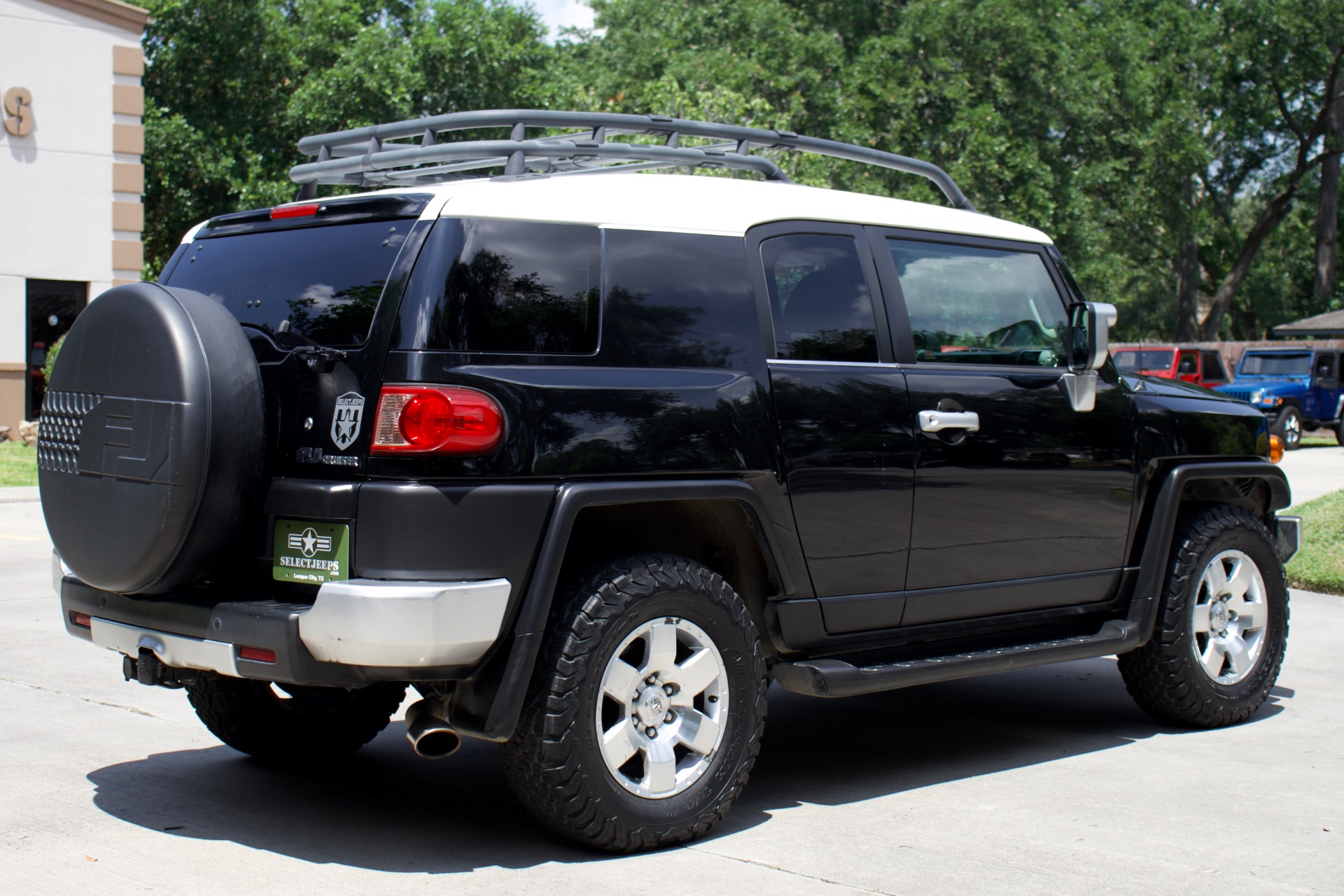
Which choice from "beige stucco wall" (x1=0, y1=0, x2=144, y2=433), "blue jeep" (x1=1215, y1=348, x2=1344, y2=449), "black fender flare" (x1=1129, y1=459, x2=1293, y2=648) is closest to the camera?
"black fender flare" (x1=1129, y1=459, x2=1293, y2=648)

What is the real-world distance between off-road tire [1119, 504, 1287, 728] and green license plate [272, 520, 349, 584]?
3576 millimetres

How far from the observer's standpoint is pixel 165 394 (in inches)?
159

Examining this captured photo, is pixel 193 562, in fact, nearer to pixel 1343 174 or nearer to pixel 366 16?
pixel 366 16

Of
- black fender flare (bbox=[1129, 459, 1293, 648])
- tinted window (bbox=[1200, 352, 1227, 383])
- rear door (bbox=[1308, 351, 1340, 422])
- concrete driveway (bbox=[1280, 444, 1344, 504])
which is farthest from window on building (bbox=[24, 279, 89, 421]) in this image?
rear door (bbox=[1308, 351, 1340, 422])

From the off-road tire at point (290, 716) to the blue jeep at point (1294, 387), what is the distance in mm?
24661

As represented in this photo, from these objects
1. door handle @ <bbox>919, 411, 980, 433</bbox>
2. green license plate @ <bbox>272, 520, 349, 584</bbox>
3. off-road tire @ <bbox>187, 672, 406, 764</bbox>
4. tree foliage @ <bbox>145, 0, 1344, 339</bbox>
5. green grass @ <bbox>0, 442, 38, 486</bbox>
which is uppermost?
tree foliage @ <bbox>145, 0, 1344, 339</bbox>

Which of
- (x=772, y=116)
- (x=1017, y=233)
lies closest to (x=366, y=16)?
(x=772, y=116)

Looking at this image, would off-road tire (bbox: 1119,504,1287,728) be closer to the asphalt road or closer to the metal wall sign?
the asphalt road

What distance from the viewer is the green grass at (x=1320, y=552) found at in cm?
1016

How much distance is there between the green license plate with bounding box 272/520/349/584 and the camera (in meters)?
3.95

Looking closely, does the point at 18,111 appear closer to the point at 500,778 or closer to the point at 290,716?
the point at 290,716

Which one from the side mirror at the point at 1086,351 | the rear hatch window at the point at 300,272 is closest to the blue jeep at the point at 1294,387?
the side mirror at the point at 1086,351

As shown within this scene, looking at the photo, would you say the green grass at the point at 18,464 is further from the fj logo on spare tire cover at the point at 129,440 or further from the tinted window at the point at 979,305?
the tinted window at the point at 979,305

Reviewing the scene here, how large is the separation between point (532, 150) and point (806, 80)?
1136 inches
